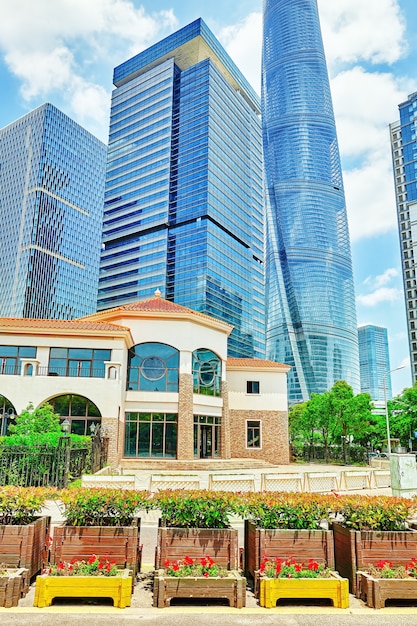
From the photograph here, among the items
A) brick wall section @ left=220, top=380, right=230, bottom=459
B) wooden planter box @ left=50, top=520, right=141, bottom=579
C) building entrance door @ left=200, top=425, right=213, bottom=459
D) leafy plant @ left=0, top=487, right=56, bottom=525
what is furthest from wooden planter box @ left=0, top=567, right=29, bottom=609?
brick wall section @ left=220, top=380, right=230, bottom=459

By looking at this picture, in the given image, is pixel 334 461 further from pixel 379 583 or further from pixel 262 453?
pixel 379 583

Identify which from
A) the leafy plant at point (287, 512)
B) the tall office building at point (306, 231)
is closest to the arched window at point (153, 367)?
the leafy plant at point (287, 512)

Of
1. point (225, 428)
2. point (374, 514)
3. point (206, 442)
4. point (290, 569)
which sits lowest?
point (290, 569)

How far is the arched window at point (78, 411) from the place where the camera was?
2392cm

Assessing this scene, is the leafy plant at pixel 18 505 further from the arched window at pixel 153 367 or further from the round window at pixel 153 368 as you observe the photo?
the round window at pixel 153 368

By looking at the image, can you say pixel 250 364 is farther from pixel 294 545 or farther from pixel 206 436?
pixel 294 545

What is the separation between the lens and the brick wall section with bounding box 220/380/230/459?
29.6 m

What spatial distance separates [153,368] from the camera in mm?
27469

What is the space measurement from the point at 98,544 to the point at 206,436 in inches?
911

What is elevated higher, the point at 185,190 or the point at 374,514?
the point at 185,190

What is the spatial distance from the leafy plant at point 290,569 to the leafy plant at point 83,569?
6.13 ft

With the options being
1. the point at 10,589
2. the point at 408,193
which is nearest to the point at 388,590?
the point at 10,589

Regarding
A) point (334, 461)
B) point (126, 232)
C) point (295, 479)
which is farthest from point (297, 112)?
point (295, 479)

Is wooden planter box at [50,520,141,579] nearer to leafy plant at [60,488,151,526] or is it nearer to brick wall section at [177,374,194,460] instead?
leafy plant at [60,488,151,526]
